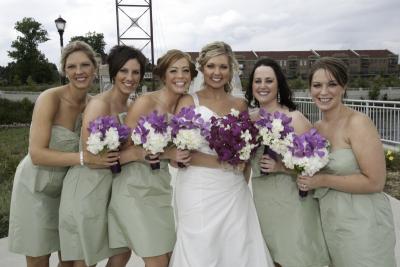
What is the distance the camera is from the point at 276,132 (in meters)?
2.74

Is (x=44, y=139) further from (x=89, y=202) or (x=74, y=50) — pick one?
(x=74, y=50)

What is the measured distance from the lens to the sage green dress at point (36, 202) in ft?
10.5

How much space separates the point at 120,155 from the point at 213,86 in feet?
3.28

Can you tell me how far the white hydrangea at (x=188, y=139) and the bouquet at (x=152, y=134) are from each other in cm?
8

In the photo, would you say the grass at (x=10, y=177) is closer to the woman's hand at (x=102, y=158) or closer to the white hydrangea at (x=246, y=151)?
the woman's hand at (x=102, y=158)

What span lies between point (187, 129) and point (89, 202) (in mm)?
993

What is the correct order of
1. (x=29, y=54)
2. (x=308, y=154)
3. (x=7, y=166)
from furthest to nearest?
(x=29, y=54)
(x=7, y=166)
(x=308, y=154)

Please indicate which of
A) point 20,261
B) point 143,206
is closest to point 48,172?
point 143,206

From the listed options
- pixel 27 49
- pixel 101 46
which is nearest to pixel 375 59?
pixel 101 46

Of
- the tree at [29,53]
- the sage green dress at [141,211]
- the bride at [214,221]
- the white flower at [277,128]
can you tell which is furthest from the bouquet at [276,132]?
the tree at [29,53]

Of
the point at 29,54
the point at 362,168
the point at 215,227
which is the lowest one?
the point at 215,227

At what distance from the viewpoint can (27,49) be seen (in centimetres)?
6738

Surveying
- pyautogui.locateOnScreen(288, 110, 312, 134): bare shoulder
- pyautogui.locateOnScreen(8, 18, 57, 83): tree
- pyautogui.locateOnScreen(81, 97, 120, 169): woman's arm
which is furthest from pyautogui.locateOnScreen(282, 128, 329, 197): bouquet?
pyautogui.locateOnScreen(8, 18, 57, 83): tree

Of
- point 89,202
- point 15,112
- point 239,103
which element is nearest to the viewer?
point 89,202
